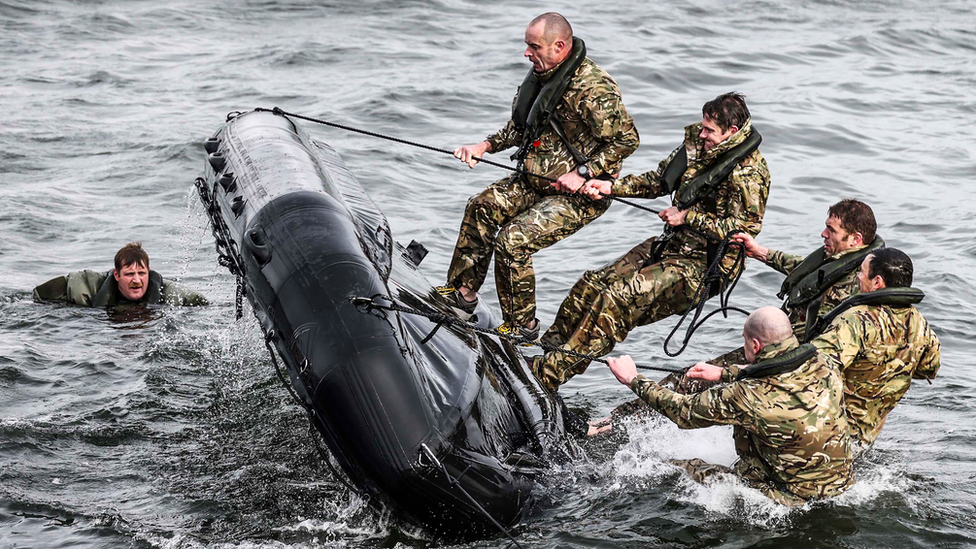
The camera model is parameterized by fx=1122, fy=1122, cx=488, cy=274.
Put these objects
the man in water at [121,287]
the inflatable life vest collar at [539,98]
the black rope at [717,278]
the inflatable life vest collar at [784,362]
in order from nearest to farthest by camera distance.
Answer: the inflatable life vest collar at [784,362] → the black rope at [717,278] → the inflatable life vest collar at [539,98] → the man in water at [121,287]

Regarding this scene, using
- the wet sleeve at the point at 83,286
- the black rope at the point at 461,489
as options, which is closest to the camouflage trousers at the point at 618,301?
the black rope at the point at 461,489

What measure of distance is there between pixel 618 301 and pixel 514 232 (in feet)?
2.98

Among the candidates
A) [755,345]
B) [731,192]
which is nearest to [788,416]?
[755,345]

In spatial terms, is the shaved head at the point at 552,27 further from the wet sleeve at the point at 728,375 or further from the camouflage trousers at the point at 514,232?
the wet sleeve at the point at 728,375

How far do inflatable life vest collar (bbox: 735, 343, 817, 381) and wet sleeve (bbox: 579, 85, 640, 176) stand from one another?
2.20 metres

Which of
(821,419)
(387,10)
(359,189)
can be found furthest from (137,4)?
(821,419)

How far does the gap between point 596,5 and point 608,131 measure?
20.7 metres

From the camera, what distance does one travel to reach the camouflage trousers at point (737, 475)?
6.89m

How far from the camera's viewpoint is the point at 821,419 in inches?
256

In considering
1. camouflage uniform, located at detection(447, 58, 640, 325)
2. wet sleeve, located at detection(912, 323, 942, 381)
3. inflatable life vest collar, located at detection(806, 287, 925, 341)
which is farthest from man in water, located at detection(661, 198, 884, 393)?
camouflage uniform, located at detection(447, 58, 640, 325)

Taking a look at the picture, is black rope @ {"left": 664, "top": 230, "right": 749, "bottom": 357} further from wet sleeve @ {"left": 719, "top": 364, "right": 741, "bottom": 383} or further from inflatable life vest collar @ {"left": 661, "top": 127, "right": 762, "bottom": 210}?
wet sleeve @ {"left": 719, "top": 364, "right": 741, "bottom": 383}

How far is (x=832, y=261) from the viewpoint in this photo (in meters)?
7.46

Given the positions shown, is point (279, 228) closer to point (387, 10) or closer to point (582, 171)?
point (582, 171)

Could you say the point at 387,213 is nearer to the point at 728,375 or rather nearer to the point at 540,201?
the point at 540,201
